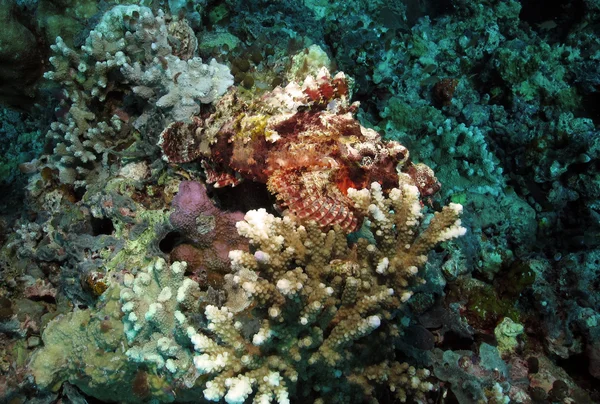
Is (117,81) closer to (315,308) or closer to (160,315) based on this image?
(160,315)

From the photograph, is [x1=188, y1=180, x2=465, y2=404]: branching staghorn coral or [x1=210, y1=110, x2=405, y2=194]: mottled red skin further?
[x1=210, y1=110, x2=405, y2=194]: mottled red skin

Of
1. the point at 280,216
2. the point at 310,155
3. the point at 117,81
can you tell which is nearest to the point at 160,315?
the point at 280,216

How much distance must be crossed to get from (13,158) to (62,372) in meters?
4.43

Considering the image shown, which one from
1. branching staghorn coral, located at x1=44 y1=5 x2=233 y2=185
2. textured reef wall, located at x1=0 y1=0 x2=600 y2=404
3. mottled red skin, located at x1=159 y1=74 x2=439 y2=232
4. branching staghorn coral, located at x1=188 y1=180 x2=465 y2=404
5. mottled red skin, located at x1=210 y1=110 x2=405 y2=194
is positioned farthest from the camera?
branching staghorn coral, located at x1=44 y1=5 x2=233 y2=185

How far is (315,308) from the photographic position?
2.33m

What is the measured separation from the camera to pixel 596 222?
189 inches

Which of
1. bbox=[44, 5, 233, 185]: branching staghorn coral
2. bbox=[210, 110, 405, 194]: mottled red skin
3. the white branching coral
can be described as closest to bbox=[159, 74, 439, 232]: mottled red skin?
bbox=[210, 110, 405, 194]: mottled red skin

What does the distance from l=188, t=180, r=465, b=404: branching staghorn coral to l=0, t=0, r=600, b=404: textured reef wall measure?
16mm

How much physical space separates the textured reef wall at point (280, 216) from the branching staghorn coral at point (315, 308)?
0.02m

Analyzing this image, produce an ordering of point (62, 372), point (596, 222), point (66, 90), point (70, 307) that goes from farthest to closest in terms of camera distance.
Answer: point (596, 222)
point (66, 90)
point (70, 307)
point (62, 372)

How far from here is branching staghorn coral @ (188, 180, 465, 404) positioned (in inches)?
92.0

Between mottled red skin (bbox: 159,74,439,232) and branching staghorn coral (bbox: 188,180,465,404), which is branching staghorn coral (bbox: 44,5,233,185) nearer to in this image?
mottled red skin (bbox: 159,74,439,232)

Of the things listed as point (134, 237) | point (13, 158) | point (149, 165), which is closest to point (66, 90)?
point (149, 165)

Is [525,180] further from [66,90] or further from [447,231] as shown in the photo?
[66,90]
